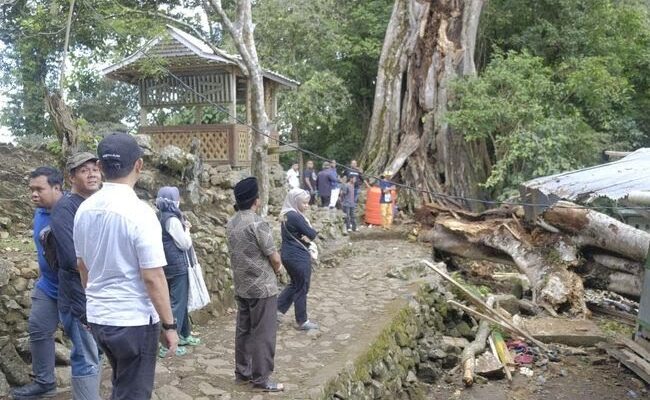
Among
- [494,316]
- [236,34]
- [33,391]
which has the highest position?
[236,34]

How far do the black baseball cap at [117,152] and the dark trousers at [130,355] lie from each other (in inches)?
31.5

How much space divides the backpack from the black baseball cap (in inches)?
42.0

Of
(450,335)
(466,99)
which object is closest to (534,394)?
(450,335)

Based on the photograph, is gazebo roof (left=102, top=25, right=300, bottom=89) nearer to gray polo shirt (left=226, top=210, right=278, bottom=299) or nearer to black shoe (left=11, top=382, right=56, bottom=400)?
gray polo shirt (left=226, top=210, right=278, bottom=299)

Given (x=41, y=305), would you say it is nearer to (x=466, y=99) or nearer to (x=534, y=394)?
(x=534, y=394)

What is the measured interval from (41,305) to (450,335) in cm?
641

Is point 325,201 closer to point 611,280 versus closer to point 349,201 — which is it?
point 349,201

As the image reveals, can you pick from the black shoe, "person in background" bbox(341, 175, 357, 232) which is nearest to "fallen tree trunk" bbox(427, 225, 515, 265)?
"person in background" bbox(341, 175, 357, 232)

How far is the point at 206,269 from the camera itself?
7.10 m

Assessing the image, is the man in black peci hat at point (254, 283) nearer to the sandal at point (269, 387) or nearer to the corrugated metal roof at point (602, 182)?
the sandal at point (269, 387)

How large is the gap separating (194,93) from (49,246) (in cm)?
1034

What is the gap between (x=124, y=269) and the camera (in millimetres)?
2844

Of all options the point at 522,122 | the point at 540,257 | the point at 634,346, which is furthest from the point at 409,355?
the point at 522,122

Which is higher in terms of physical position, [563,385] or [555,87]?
[555,87]
